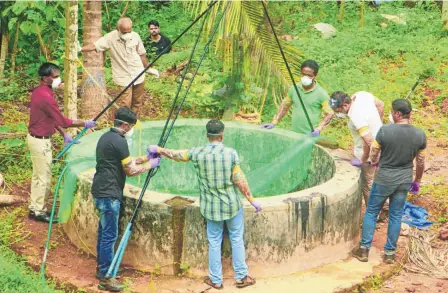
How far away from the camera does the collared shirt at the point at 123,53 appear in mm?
9469

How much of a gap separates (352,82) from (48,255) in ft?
23.7

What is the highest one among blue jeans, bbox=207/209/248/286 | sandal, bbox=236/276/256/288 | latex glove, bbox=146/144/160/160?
latex glove, bbox=146/144/160/160

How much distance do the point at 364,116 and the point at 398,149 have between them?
67 centimetres

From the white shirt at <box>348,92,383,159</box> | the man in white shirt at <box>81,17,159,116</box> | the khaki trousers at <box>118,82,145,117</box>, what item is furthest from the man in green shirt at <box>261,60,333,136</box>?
the khaki trousers at <box>118,82,145,117</box>

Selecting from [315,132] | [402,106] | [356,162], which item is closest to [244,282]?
[356,162]

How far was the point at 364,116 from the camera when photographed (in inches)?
281

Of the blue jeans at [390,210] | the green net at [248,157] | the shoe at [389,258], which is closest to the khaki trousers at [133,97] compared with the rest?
the green net at [248,157]

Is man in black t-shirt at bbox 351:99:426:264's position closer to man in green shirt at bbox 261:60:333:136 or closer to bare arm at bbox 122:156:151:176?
man in green shirt at bbox 261:60:333:136

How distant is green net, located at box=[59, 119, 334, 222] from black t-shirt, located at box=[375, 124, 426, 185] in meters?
1.14

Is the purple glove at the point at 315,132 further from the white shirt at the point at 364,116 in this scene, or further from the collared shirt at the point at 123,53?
the collared shirt at the point at 123,53

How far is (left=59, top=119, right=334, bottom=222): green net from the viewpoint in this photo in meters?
7.61

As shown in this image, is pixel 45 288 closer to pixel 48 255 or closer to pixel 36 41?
pixel 48 255

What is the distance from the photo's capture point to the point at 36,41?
12.7 m

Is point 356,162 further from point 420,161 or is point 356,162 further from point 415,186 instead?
point 420,161
